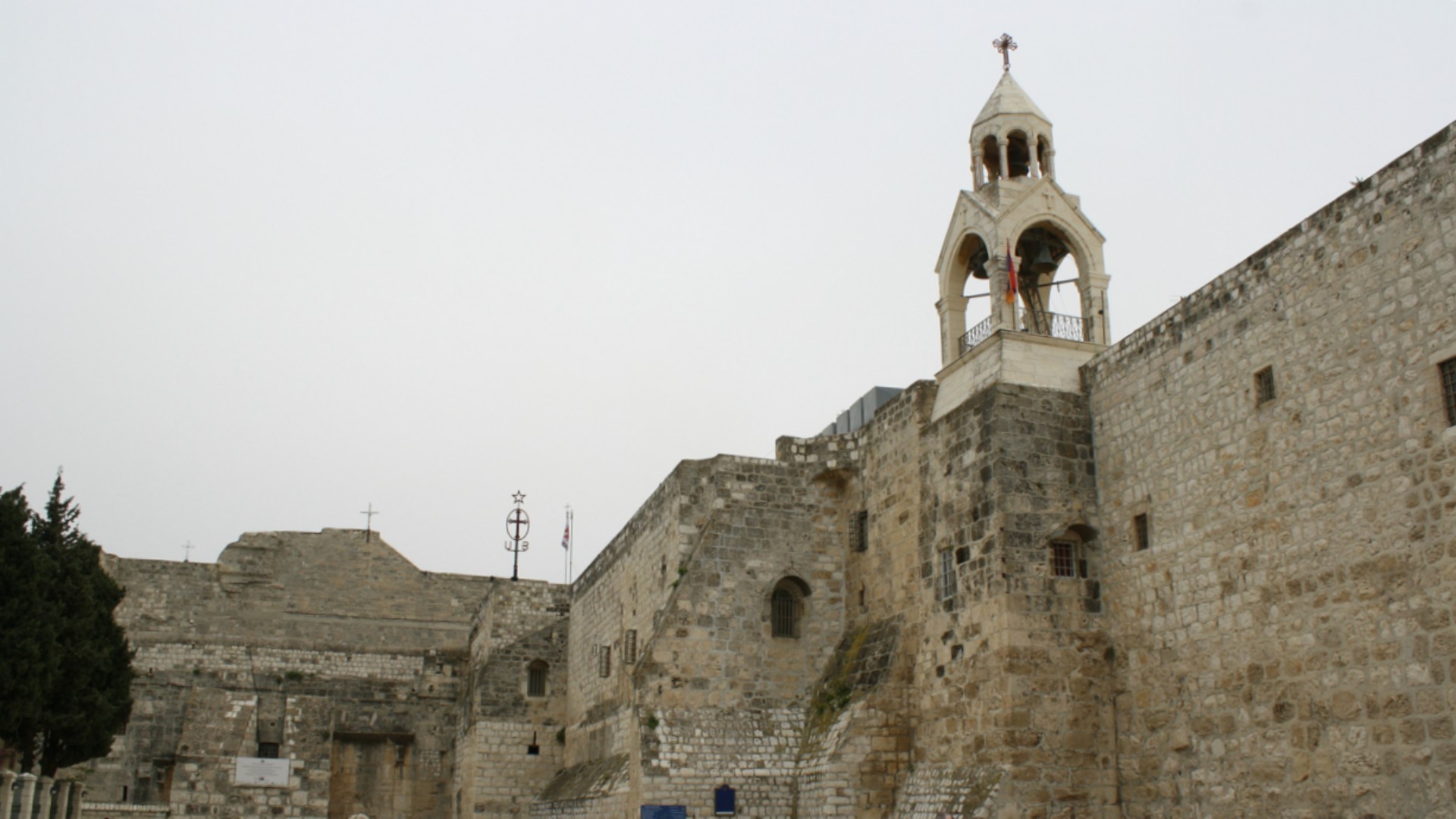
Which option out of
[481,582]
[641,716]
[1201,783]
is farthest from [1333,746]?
[481,582]

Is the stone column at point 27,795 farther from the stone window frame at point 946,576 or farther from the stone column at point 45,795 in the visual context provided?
the stone window frame at point 946,576

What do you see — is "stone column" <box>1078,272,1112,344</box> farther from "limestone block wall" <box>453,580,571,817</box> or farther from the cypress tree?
the cypress tree

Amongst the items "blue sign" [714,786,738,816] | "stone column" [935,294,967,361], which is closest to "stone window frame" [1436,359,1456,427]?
"stone column" [935,294,967,361]

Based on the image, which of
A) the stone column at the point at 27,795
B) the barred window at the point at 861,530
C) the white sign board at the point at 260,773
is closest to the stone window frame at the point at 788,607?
the barred window at the point at 861,530

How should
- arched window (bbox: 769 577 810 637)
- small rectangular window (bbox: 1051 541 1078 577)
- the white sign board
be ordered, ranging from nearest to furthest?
small rectangular window (bbox: 1051 541 1078 577)
arched window (bbox: 769 577 810 637)
the white sign board

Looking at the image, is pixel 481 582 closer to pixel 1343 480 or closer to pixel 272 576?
pixel 272 576

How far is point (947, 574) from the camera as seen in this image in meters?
15.8

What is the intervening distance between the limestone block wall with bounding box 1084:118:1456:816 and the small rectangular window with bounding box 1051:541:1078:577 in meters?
0.45

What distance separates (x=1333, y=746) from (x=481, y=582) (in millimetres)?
27847

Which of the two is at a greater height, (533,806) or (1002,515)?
(1002,515)

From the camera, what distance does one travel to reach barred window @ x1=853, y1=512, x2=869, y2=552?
A: 18.6 m

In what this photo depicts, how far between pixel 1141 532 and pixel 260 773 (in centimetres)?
1865

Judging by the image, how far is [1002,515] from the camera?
14.7m

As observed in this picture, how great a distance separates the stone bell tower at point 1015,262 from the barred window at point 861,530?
247cm
